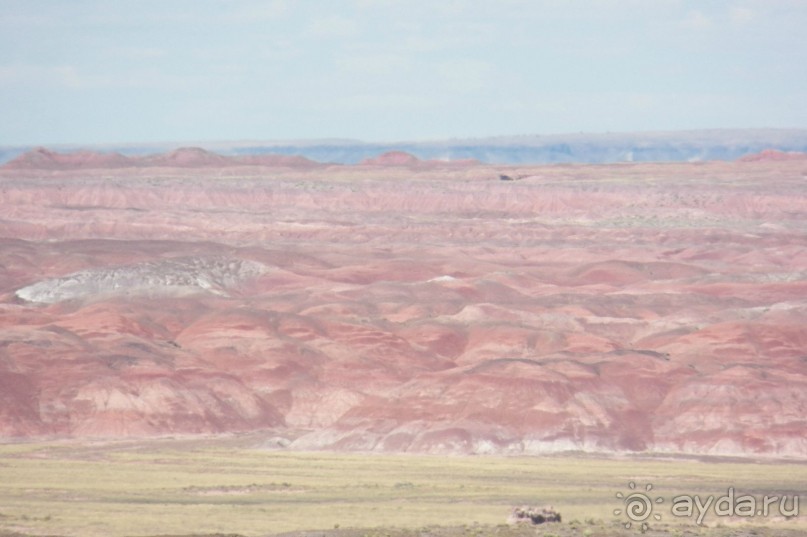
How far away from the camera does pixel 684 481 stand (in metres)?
86.6

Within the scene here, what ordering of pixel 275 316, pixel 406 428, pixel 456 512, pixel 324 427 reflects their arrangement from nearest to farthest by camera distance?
pixel 456 512
pixel 406 428
pixel 324 427
pixel 275 316

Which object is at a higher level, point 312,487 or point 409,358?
point 312,487

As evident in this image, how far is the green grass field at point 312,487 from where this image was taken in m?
69.4

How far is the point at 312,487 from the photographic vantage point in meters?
83.4

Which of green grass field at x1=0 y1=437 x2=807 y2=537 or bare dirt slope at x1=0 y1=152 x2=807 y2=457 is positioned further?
bare dirt slope at x1=0 y1=152 x2=807 y2=457

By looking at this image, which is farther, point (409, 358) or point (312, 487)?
point (409, 358)

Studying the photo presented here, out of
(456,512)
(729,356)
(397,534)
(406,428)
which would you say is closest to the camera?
(397,534)

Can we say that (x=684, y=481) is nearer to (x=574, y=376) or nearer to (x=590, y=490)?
(x=590, y=490)

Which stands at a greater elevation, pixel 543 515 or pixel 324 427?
pixel 543 515

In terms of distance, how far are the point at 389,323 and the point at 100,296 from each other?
28.2m

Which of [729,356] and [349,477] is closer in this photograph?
[349,477]

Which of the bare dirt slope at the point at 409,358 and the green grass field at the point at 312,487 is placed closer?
the green grass field at the point at 312,487

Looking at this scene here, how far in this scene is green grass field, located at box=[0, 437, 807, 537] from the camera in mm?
69375

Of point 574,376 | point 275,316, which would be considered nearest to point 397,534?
point 574,376
